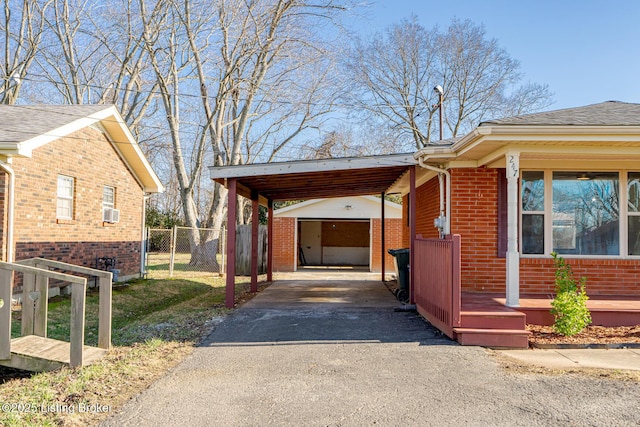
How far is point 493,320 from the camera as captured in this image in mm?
5973

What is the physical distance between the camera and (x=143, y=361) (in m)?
5.26

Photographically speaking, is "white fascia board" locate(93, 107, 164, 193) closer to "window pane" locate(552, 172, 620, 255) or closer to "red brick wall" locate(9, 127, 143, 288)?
"red brick wall" locate(9, 127, 143, 288)

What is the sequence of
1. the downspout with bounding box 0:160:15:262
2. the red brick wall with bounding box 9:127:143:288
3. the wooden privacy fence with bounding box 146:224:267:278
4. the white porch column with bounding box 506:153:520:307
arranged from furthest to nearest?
1. the wooden privacy fence with bounding box 146:224:267:278
2. the red brick wall with bounding box 9:127:143:288
3. the downspout with bounding box 0:160:15:262
4. the white porch column with bounding box 506:153:520:307

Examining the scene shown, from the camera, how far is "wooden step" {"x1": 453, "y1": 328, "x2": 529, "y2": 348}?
229 inches

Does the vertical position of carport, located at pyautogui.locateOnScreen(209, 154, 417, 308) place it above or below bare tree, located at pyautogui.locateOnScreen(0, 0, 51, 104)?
below

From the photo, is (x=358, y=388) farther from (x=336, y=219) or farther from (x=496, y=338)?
(x=336, y=219)

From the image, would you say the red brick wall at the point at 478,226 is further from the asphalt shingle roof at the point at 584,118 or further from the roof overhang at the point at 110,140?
the roof overhang at the point at 110,140

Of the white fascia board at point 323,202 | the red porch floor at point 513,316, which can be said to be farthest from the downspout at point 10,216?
the white fascia board at point 323,202

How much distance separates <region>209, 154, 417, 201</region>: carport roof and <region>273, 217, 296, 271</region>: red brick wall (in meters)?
4.70

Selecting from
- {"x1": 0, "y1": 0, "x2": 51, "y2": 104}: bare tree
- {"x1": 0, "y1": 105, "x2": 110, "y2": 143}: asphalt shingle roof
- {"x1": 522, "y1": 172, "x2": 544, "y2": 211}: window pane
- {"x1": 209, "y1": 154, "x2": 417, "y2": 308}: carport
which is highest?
{"x1": 0, "y1": 0, "x2": 51, "y2": 104}: bare tree

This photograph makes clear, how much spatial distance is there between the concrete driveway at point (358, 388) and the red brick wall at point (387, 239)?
11.1 meters

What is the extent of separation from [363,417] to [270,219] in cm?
1111

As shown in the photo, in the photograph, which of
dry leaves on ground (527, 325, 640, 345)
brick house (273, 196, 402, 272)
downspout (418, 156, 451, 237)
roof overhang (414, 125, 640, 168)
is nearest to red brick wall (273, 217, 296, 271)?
brick house (273, 196, 402, 272)

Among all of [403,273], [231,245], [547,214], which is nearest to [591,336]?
[547,214]
